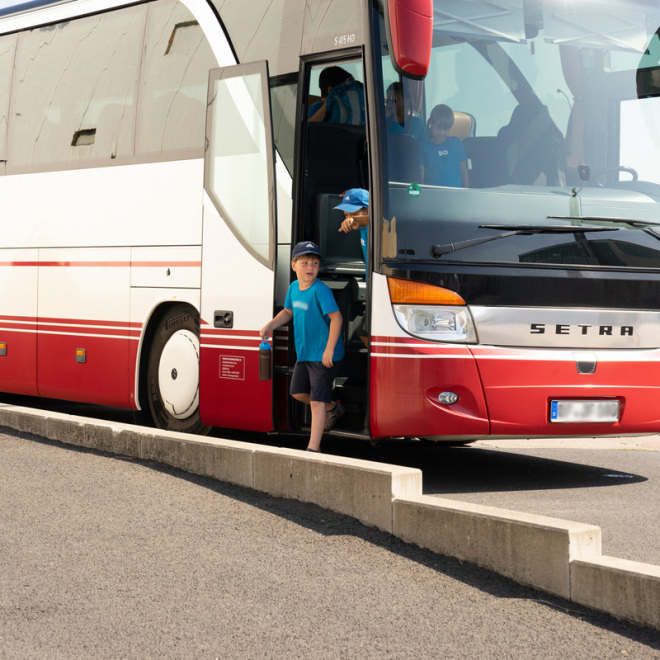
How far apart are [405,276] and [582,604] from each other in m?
3.04

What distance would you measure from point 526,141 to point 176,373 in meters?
3.38

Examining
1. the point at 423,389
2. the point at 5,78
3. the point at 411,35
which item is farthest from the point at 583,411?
the point at 5,78

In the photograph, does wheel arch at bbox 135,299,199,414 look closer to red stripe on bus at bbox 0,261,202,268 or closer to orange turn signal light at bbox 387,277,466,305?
red stripe on bus at bbox 0,261,202,268

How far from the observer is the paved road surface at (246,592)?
176 inches

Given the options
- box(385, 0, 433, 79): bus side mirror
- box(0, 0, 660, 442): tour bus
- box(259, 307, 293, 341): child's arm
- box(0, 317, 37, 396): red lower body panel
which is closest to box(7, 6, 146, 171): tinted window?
box(0, 0, 660, 442): tour bus

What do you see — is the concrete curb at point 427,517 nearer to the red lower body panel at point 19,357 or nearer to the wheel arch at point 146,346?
the wheel arch at point 146,346

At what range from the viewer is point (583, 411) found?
25.6 ft

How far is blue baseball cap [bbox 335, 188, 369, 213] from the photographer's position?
784cm

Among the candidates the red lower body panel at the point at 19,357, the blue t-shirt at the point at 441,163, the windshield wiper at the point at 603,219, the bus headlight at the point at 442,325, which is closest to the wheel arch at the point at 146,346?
the red lower body panel at the point at 19,357

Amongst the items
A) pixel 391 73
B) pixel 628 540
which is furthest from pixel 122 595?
pixel 391 73

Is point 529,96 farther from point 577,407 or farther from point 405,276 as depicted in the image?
point 577,407

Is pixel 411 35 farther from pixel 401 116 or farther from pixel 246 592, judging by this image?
pixel 246 592

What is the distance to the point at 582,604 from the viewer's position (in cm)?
500

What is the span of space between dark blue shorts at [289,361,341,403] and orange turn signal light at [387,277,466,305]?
2.66ft
